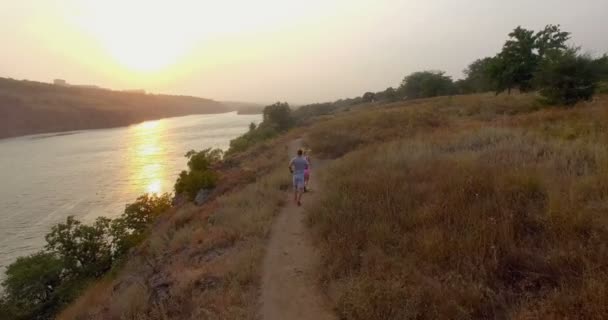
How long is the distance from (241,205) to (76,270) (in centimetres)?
1080

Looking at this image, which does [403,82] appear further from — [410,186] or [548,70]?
[410,186]

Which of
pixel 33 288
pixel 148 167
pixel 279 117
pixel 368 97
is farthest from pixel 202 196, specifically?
pixel 368 97

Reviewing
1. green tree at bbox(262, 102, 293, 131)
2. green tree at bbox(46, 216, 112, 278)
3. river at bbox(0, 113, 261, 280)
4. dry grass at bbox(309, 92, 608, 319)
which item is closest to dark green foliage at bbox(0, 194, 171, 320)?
green tree at bbox(46, 216, 112, 278)

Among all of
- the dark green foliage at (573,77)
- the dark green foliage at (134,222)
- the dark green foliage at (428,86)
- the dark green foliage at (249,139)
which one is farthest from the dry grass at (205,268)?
the dark green foliage at (428,86)

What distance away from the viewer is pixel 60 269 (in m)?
15.8

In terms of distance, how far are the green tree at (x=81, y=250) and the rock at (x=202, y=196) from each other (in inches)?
198

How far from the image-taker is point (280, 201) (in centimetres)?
1053

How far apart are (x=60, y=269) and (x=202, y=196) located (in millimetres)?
6811

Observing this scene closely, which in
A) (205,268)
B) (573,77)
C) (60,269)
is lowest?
(60,269)

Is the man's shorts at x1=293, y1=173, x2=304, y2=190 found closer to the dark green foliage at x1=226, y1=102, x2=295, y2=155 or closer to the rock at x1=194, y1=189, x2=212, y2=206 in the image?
the rock at x1=194, y1=189, x2=212, y2=206

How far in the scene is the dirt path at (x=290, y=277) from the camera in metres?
4.95

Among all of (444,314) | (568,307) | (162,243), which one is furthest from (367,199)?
(162,243)

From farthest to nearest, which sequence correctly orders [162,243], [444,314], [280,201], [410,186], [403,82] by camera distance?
[403,82] → [162,243] → [280,201] → [410,186] → [444,314]

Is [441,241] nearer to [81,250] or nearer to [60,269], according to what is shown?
[60,269]
